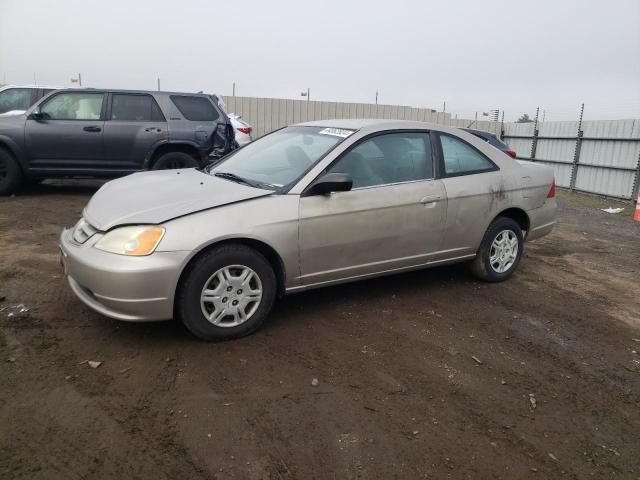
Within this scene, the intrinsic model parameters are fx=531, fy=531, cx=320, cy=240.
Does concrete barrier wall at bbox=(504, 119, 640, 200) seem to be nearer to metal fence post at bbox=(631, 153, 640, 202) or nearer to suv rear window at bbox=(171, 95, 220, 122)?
metal fence post at bbox=(631, 153, 640, 202)

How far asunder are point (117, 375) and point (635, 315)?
444cm

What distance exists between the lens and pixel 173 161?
8953mm

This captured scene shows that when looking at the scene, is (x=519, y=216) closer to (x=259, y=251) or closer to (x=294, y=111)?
(x=259, y=251)

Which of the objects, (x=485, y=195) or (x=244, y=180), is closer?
(x=244, y=180)

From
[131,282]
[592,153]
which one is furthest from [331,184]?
[592,153]

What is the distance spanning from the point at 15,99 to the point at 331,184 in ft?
27.9

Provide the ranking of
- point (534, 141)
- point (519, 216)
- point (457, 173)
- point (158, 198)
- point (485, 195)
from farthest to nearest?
point (534, 141)
point (519, 216)
point (485, 195)
point (457, 173)
point (158, 198)

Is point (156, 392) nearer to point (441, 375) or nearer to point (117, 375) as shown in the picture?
point (117, 375)

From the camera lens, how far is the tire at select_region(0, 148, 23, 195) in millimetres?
8375

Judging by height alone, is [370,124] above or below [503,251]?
above

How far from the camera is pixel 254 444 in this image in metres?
2.68

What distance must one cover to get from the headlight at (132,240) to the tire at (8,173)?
6023 mm

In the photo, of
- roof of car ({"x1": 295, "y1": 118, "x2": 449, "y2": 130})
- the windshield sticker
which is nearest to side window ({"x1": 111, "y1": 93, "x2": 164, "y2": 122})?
roof of car ({"x1": 295, "y1": 118, "x2": 449, "y2": 130})

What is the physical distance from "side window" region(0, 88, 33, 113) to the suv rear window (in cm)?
308
